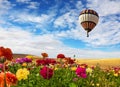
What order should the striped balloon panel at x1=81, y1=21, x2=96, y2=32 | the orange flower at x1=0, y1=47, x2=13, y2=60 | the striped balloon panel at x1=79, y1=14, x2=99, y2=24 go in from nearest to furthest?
the orange flower at x1=0, y1=47, x2=13, y2=60 < the striped balloon panel at x1=79, y1=14, x2=99, y2=24 < the striped balloon panel at x1=81, y1=21, x2=96, y2=32

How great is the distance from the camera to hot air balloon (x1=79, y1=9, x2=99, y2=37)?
2381cm

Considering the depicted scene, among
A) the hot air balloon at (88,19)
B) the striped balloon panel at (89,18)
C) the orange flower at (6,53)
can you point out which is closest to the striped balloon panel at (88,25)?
the hot air balloon at (88,19)

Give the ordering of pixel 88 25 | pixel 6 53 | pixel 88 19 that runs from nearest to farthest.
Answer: pixel 6 53
pixel 88 19
pixel 88 25

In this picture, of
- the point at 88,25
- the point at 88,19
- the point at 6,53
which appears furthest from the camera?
the point at 88,25

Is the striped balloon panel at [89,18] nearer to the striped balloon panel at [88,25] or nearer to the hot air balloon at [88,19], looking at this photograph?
the hot air balloon at [88,19]

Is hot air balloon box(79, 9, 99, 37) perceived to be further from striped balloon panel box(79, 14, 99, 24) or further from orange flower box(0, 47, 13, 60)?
orange flower box(0, 47, 13, 60)

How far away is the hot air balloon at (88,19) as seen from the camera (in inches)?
938

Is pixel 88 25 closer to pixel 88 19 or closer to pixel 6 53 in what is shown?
pixel 88 19

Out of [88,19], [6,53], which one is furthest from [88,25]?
[6,53]

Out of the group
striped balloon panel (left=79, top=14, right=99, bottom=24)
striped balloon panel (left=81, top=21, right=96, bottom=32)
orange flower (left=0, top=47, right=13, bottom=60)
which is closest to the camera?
orange flower (left=0, top=47, right=13, bottom=60)

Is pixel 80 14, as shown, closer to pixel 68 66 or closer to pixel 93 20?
pixel 93 20

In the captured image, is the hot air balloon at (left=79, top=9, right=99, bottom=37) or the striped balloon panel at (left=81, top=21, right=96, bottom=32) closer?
the hot air balloon at (left=79, top=9, right=99, bottom=37)

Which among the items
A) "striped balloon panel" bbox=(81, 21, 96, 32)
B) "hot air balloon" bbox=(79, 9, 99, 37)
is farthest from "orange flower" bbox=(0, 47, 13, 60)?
"striped balloon panel" bbox=(81, 21, 96, 32)

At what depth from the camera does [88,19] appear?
23.7 metres
